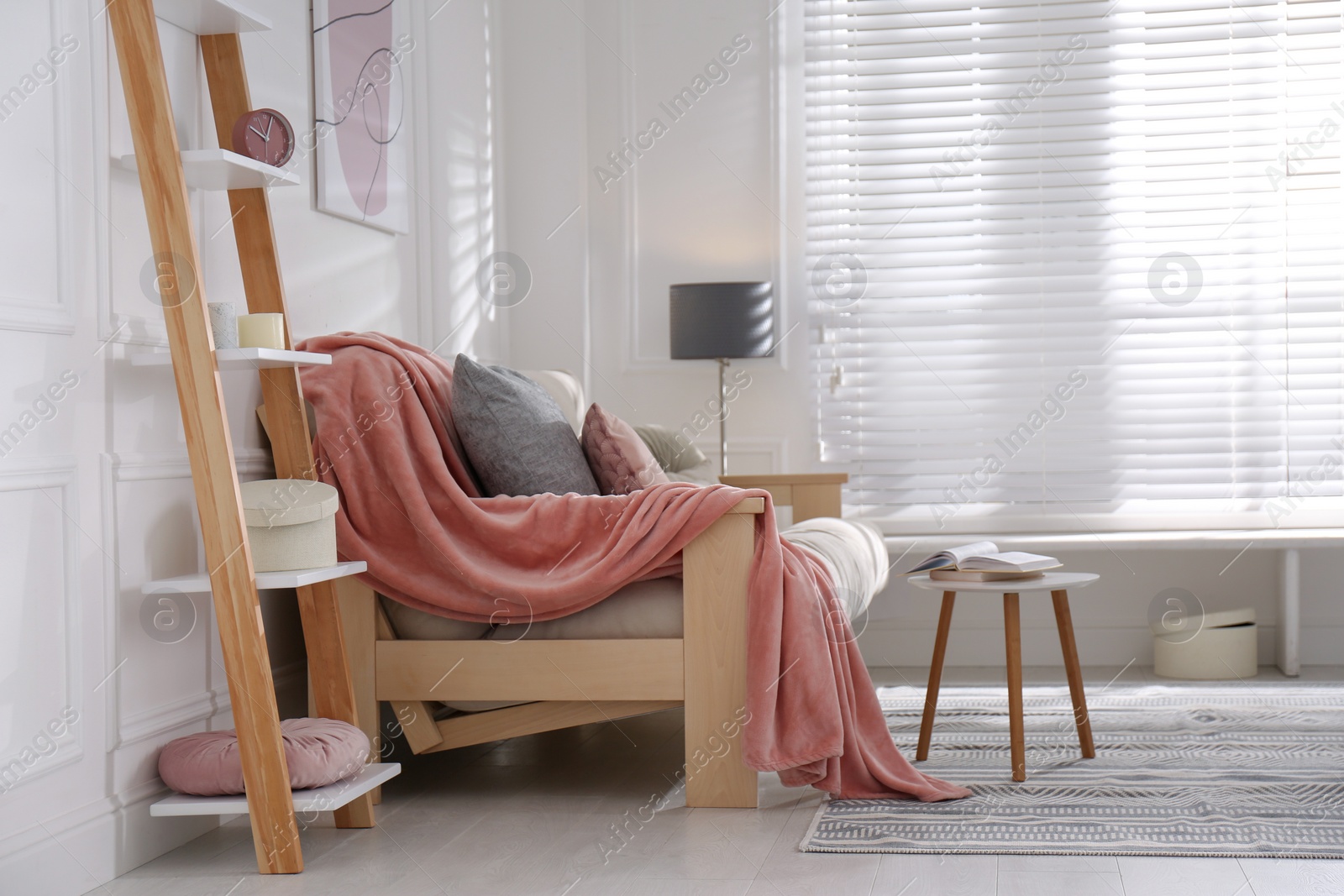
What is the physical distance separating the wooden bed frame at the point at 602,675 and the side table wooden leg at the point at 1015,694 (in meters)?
0.55

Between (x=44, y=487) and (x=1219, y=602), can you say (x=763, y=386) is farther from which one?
(x=44, y=487)

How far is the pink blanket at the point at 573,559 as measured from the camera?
2.26m

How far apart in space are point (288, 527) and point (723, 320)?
2058mm

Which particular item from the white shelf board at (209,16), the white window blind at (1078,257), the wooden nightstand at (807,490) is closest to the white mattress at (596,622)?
the wooden nightstand at (807,490)

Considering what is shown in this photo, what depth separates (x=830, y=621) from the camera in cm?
236

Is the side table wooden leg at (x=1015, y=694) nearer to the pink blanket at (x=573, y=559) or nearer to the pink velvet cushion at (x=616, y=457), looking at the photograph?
the pink blanket at (x=573, y=559)

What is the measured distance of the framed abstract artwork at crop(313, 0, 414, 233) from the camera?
2.89 meters

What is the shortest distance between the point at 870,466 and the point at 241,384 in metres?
2.39

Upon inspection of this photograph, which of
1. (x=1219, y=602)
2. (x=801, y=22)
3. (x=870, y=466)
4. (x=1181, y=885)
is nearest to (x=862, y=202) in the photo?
(x=801, y=22)

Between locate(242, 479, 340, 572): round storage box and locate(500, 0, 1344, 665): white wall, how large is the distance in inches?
86.6

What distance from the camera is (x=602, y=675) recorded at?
2.38 metres

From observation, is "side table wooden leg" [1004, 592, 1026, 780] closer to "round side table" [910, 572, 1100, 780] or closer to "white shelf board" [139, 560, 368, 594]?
"round side table" [910, 572, 1100, 780]

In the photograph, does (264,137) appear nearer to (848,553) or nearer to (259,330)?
(259,330)

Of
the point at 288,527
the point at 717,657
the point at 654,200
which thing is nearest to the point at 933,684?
the point at 717,657
